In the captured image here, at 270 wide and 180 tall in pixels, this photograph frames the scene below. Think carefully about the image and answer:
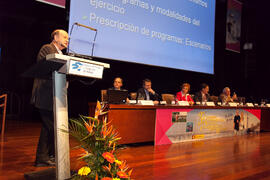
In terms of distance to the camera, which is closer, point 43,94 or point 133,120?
point 43,94

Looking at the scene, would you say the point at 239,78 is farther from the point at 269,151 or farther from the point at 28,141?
the point at 28,141

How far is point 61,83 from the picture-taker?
1648mm

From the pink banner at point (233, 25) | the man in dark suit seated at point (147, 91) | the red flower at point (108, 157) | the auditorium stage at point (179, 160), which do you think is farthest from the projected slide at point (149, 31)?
the red flower at point (108, 157)

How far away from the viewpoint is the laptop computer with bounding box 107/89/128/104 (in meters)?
3.30

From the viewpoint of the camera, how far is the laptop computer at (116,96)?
10.8 feet

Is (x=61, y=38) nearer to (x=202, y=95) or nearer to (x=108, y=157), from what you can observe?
(x=108, y=157)

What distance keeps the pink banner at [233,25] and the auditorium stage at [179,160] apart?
3958 millimetres

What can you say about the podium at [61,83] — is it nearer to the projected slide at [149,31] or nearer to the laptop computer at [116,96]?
the laptop computer at [116,96]

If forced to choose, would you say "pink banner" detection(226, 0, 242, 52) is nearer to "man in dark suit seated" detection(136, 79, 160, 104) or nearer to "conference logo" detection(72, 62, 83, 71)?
"man in dark suit seated" detection(136, 79, 160, 104)

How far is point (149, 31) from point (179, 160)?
9.30 ft

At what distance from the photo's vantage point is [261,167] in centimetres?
270

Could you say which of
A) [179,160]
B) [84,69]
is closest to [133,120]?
[179,160]

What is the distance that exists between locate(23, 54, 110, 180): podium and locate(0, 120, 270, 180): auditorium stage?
0.66 metres

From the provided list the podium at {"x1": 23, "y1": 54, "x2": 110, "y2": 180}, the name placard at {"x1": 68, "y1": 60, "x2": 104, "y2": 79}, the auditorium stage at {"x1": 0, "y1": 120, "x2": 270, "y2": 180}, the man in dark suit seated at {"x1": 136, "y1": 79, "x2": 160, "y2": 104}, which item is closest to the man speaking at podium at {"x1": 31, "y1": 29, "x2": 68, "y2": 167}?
the auditorium stage at {"x1": 0, "y1": 120, "x2": 270, "y2": 180}
